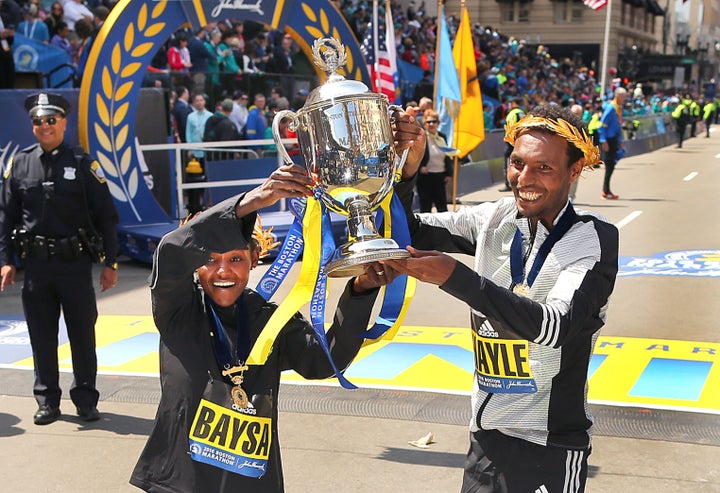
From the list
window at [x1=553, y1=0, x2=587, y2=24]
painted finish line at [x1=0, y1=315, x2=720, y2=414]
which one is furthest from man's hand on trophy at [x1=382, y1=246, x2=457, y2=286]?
window at [x1=553, y1=0, x2=587, y2=24]

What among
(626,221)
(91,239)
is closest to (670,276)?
(626,221)

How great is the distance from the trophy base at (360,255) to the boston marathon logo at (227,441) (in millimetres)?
569

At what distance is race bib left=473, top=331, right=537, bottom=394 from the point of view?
294 centimetres

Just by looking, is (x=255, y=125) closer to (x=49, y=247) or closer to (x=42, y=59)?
(x=42, y=59)

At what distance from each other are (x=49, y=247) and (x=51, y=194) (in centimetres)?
35

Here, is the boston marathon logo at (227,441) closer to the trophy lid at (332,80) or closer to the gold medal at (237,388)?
the gold medal at (237,388)

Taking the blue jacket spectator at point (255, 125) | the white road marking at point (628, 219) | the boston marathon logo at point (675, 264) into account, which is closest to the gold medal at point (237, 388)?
the boston marathon logo at point (675, 264)

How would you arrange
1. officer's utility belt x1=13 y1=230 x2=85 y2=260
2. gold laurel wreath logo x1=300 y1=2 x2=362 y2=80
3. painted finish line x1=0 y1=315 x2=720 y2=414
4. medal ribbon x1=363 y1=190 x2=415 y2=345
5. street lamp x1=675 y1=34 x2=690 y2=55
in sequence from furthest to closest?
street lamp x1=675 y1=34 x2=690 y2=55, gold laurel wreath logo x1=300 y1=2 x2=362 y2=80, painted finish line x1=0 y1=315 x2=720 y2=414, officer's utility belt x1=13 y1=230 x2=85 y2=260, medal ribbon x1=363 y1=190 x2=415 y2=345

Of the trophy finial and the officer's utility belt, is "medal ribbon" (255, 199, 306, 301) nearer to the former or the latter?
the trophy finial

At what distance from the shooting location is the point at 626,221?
49.1 feet

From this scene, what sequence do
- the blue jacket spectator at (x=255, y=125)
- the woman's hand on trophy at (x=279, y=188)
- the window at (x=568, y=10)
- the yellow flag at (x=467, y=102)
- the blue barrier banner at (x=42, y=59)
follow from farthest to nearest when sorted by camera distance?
the window at (x=568, y=10) < the blue jacket spectator at (x=255, y=125) < the yellow flag at (x=467, y=102) < the blue barrier banner at (x=42, y=59) < the woman's hand on trophy at (x=279, y=188)

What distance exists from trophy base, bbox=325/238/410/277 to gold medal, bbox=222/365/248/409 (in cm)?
45

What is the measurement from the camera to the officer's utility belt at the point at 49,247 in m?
6.11

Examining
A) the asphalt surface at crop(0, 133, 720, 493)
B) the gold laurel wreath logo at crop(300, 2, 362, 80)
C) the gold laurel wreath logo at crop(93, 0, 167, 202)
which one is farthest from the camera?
the gold laurel wreath logo at crop(300, 2, 362, 80)
